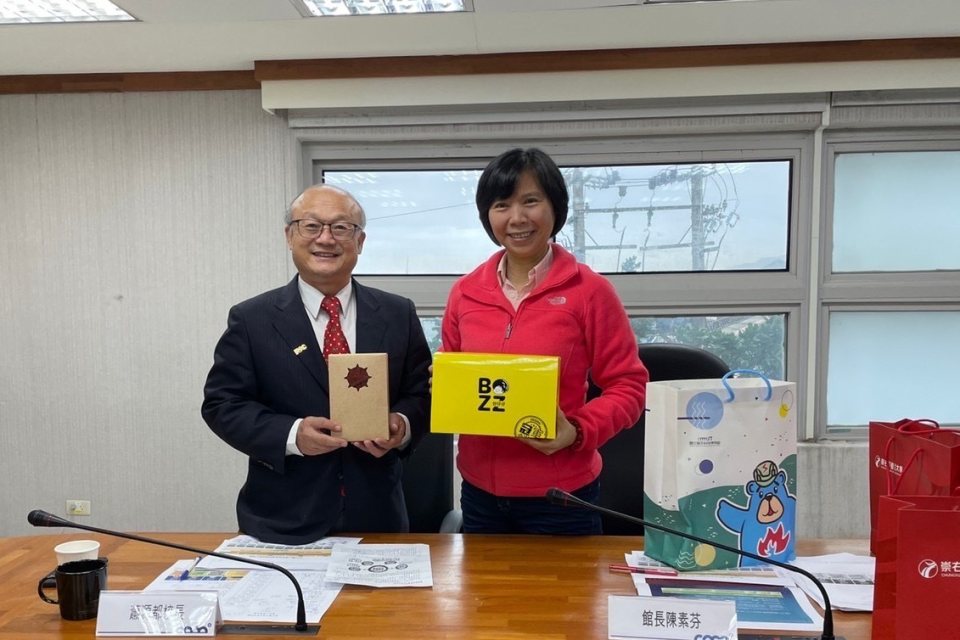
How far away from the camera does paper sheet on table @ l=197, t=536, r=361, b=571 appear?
1.31 metres

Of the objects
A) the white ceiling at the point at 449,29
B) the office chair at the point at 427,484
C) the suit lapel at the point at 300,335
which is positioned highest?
the white ceiling at the point at 449,29

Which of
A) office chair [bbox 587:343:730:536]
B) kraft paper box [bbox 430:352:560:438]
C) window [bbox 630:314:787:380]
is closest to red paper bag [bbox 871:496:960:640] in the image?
kraft paper box [bbox 430:352:560:438]

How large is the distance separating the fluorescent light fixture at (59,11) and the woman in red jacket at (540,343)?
162cm

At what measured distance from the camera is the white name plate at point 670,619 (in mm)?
1014

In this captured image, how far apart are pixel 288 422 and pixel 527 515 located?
1.93ft

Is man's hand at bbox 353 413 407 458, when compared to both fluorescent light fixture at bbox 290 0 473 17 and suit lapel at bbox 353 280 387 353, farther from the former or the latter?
fluorescent light fixture at bbox 290 0 473 17

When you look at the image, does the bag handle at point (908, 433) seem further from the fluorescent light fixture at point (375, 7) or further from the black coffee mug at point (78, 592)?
the fluorescent light fixture at point (375, 7)

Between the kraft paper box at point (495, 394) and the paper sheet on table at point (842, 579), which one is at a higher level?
the kraft paper box at point (495, 394)

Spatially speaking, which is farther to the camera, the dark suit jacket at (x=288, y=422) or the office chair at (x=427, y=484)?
the office chair at (x=427, y=484)

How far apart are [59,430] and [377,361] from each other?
8.33 ft

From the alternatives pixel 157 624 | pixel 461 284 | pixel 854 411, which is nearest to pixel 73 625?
pixel 157 624

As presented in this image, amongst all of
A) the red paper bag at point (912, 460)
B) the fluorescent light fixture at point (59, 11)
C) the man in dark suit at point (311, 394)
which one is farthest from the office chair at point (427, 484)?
the fluorescent light fixture at point (59, 11)

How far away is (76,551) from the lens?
1.22 metres

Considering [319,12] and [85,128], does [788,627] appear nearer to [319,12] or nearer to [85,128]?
[319,12]
